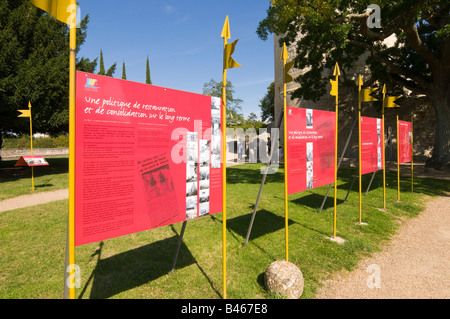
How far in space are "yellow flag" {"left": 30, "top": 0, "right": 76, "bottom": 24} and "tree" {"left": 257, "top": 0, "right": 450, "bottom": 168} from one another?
1035cm

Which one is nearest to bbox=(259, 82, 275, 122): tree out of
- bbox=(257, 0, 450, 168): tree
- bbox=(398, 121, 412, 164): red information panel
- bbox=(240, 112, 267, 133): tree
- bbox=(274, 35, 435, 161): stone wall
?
bbox=(240, 112, 267, 133): tree

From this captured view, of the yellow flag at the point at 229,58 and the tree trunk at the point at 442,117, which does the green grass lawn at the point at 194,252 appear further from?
the tree trunk at the point at 442,117

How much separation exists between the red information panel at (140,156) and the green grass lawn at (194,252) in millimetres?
1343

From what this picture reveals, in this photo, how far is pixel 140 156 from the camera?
2436 millimetres

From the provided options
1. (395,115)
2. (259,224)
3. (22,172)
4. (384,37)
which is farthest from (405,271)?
(395,115)

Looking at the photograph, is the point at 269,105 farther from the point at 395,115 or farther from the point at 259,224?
the point at 259,224

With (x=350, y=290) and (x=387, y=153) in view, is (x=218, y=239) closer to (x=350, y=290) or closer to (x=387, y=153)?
(x=350, y=290)

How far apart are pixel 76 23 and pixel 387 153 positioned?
2492cm

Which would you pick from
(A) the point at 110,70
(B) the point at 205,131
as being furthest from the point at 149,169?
(A) the point at 110,70

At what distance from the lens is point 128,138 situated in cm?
233

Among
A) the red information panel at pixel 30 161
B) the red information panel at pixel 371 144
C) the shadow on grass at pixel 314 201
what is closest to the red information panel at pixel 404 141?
the red information panel at pixel 371 144

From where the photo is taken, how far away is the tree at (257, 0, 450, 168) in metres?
9.98

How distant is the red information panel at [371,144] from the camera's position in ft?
21.0

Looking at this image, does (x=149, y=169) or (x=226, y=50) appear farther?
(x=226, y=50)
